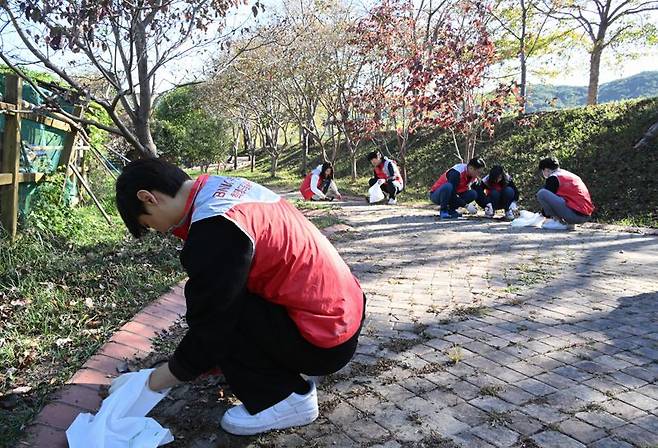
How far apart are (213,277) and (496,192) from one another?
7.14 metres

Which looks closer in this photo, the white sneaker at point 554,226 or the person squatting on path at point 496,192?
the white sneaker at point 554,226

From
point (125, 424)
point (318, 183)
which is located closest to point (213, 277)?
point (125, 424)

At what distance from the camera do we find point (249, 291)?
196 cm

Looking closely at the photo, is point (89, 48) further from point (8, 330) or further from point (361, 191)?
point (361, 191)

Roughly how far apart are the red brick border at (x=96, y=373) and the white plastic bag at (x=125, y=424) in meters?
0.15

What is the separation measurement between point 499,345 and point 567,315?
0.78 metres

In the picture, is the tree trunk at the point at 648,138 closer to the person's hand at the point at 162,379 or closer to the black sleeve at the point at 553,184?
the black sleeve at the point at 553,184

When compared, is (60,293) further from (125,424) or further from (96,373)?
(125,424)

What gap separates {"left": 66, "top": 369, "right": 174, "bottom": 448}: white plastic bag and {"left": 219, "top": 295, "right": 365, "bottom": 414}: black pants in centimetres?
31

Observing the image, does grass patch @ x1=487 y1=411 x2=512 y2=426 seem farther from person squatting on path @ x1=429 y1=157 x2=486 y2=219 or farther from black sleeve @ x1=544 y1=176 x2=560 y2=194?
person squatting on path @ x1=429 y1=157 x2=486 y2=219

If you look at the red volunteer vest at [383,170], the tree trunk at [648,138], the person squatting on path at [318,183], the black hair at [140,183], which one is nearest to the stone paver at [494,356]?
the black hair at [140,183]

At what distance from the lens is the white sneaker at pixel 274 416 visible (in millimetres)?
2090

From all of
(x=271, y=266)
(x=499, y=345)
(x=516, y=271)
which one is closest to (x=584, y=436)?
(x=499, y=345)

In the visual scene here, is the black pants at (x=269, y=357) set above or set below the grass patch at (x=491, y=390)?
above
